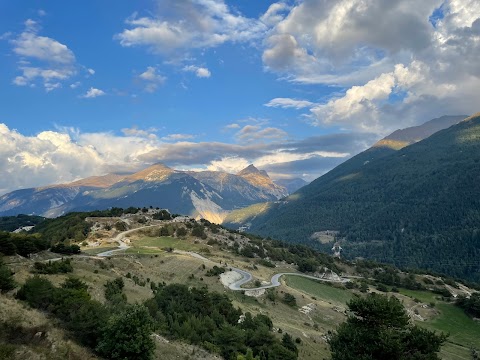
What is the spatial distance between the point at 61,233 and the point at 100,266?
77.0 m

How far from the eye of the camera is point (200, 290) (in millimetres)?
54375

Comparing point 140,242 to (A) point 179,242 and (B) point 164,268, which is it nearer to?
(A) point 179,242

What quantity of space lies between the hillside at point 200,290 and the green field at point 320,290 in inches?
22.1

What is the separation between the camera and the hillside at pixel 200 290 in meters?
31.5

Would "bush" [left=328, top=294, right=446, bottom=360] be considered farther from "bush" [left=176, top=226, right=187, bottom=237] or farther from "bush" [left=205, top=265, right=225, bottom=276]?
"bush" [left=176, top=226, right=187, bottom=237]

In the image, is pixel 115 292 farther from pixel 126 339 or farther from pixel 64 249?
pixel 64 249

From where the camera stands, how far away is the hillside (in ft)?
103

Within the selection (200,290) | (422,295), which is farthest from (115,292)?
(422,295)

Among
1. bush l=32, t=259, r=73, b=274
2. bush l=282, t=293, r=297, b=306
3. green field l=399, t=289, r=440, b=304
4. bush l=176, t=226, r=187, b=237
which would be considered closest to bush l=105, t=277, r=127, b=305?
bush l=32, t=259, r=73, b=274

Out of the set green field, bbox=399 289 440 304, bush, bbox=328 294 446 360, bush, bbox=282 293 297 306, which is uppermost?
bush, bbox=328 294 446 360

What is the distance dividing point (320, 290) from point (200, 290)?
227ft

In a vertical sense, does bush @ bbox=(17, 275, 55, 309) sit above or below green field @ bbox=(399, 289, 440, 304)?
above

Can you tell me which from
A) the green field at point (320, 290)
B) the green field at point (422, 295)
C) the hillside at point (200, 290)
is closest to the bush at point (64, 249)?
the hillside at point (200, 290)

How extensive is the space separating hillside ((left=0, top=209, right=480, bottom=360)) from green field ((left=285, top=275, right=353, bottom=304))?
560 mm
